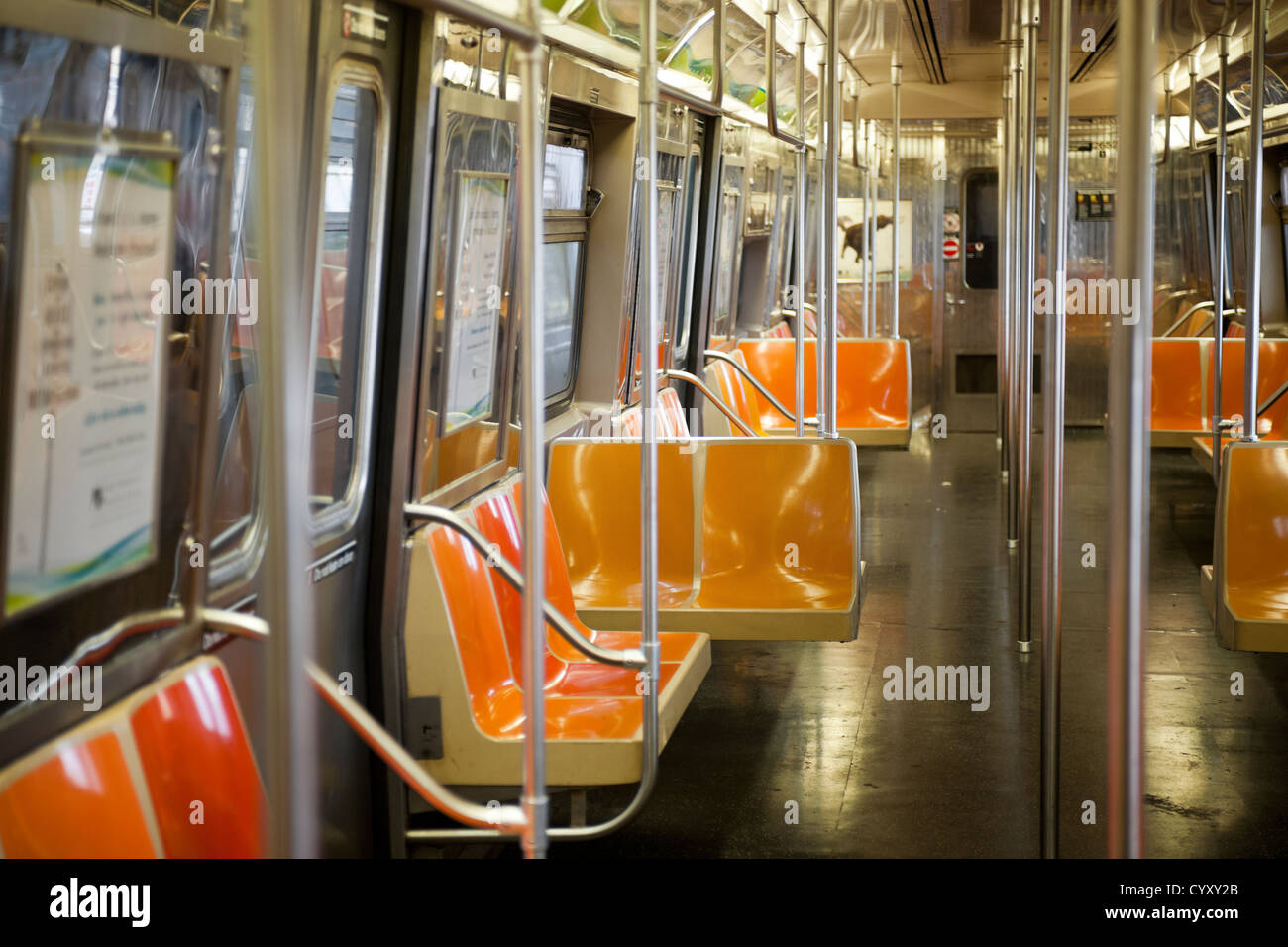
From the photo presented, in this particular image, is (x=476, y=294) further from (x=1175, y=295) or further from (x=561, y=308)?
(x=1175, y=295)

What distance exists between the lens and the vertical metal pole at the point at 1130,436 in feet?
5.38

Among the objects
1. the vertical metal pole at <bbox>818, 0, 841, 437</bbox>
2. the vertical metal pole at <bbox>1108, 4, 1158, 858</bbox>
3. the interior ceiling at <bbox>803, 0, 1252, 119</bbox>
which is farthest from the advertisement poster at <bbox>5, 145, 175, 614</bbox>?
the interior ceiling at <bbox>803, 0, 1252, 119</bbox>

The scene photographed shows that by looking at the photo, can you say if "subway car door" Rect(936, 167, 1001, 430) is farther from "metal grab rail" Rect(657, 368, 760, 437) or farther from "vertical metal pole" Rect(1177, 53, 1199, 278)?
"metal grab rail" Rect(657, 368, 760, 437)

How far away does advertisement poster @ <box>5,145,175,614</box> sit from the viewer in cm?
200

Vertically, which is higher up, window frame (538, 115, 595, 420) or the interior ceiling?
the interior ceiling

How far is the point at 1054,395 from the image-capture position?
10.3 feet

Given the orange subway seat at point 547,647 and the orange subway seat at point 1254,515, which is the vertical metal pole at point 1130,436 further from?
the orange subway seat at point 1254,515

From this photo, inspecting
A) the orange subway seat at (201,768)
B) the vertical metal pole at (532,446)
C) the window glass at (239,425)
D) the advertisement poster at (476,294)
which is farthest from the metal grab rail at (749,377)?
the vertical metal pole at (532,446)

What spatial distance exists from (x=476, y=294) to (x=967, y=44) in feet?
20.0

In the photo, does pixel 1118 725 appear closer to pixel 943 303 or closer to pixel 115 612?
pixel 115 612

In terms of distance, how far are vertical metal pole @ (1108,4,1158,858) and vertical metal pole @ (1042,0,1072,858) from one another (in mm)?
1204

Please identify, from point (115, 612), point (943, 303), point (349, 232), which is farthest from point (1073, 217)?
point (115, 612)

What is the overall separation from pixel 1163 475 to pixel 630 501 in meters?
7.11

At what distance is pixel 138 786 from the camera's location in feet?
7.25
